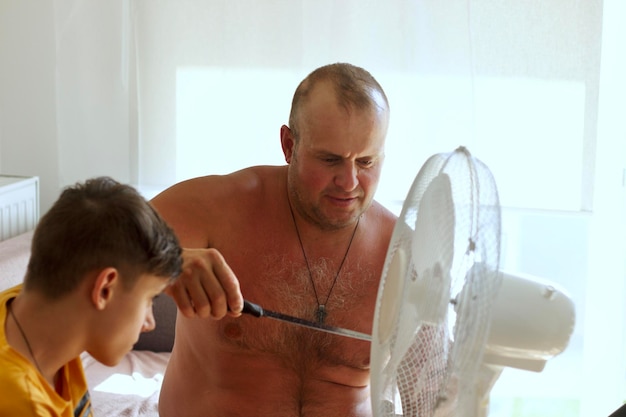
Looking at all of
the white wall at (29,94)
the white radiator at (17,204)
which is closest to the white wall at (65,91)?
the white wall at (29,94)

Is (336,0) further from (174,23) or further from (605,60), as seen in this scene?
(605,60)

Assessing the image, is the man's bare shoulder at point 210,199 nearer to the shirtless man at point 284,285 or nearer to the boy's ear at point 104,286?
the shirtless man at point 284,285

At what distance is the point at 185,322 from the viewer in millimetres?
1801

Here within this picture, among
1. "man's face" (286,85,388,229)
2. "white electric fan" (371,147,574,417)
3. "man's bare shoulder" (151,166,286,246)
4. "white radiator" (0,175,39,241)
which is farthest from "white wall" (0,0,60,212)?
"white electric fan" (371,147,574,417)

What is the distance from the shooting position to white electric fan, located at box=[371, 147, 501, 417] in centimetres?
99

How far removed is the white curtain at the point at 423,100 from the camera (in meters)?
2.63

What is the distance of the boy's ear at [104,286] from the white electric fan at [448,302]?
0.31 meters

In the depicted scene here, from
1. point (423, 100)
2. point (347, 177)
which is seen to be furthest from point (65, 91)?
point (347, 177)

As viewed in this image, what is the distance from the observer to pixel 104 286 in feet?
3.40

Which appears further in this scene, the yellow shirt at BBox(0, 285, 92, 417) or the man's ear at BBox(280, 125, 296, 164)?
the man's ear at BBox(280, 125, 296, 164)

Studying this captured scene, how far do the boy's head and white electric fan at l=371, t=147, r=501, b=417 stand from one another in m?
0.28

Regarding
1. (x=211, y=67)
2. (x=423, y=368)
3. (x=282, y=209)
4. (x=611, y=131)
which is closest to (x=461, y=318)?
(x=423, y=368)

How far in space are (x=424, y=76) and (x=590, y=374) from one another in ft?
3.43

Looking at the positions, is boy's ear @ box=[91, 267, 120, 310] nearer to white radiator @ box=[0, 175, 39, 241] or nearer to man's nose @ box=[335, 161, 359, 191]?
Answer: man's nose @ box=[335, 161, 359, 191]
